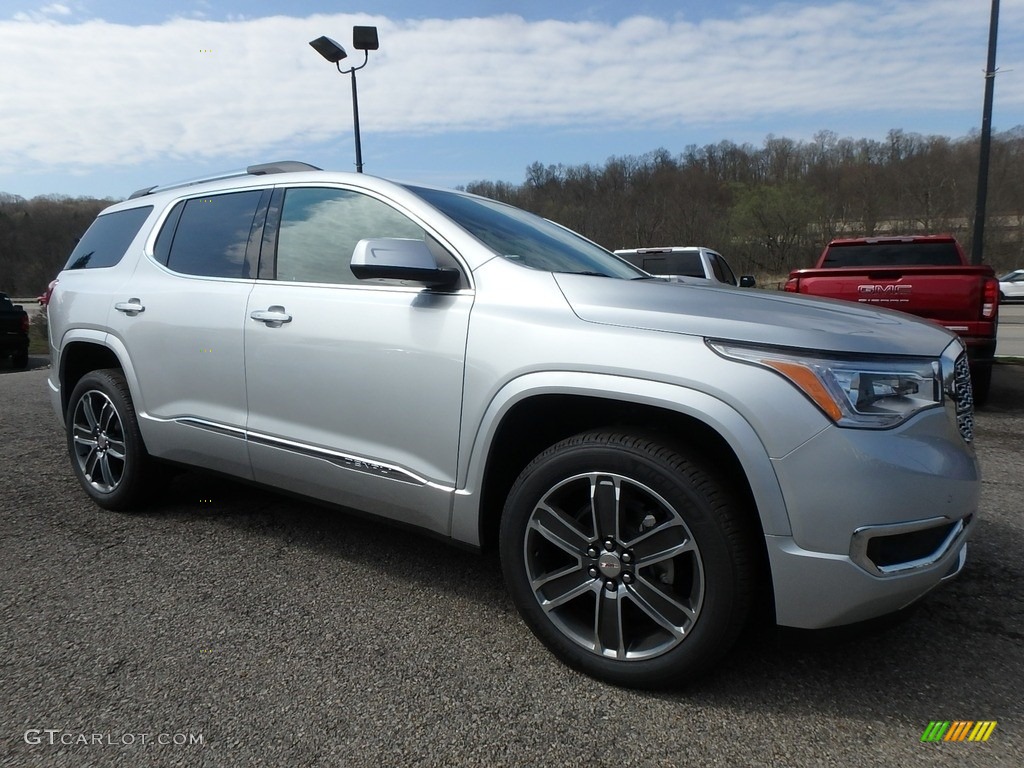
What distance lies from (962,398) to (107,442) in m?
3.94

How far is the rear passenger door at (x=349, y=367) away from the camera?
2508mm

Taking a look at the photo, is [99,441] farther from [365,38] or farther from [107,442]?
[365,38]

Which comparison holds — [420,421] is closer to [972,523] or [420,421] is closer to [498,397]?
[498,397]

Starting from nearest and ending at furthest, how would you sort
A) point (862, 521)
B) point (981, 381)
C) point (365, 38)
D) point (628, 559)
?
point (862, 521) < point (628, 559) < point (981, 381) < point (365, 38)

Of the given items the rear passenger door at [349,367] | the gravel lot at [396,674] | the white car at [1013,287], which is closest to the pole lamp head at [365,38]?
the rear passenger door at [349,367]

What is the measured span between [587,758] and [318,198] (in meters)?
2.38

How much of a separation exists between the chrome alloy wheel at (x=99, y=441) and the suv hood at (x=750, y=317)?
2.70 m

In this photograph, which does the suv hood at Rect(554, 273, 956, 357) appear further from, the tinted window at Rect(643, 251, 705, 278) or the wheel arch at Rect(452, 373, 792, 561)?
the tinted window at Rect(643, 251, 705, 278)

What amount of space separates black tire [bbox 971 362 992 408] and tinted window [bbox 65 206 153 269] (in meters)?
6.91

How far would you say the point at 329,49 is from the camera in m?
10.1

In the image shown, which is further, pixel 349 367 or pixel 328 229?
pixel 328 229

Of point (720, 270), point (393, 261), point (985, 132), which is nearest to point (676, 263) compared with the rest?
point (720, 270)

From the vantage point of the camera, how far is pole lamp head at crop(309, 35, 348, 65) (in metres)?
9.95

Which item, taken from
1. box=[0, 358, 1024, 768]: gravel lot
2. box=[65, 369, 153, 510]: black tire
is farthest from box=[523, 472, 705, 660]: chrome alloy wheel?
box=[65, 369, 153, 510]: black tire
